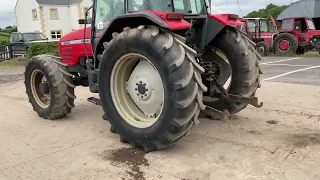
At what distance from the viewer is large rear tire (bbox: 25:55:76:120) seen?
545 cm

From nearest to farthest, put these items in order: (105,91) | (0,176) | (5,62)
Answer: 1. (0,176)
2. (105,91)
3. (5,62)

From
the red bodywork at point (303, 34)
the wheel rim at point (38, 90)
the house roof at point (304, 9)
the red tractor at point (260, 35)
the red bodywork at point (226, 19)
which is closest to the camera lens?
the red bodywork at point (226, 19)

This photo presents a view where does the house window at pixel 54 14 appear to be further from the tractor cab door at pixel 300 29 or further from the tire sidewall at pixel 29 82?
the tire sidewall at pixel 29 82

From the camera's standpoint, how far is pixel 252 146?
4.09 metres


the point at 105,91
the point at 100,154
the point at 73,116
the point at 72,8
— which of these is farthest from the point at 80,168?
the point at 72,8

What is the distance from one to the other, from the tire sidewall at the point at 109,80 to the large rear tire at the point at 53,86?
1.29 meters

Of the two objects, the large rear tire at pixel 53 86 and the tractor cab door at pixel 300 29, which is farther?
the tractor cab door at pixel 300 29

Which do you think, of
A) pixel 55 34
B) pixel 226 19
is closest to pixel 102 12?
pixel 226 19

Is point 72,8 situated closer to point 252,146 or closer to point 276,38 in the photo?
point 276,38

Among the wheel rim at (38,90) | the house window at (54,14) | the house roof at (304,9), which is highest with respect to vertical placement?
the house window at (54,14)

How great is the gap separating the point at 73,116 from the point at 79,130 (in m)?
0.87

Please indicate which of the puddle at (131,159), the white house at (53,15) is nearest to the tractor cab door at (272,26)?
the puddle at (131,159)

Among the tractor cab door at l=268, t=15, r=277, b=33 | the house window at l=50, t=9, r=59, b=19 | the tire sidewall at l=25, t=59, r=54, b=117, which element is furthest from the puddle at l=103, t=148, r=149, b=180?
the house window at l=50, t=9, r=59, b=19

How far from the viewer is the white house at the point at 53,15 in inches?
1547
